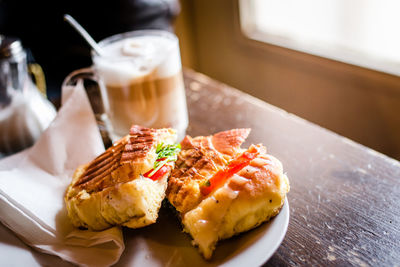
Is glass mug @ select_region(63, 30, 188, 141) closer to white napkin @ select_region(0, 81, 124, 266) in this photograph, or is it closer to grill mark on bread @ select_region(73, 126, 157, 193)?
white napkin @ select_region(0, 81, 124, 266)

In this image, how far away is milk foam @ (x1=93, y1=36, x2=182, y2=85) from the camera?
0.96 meters

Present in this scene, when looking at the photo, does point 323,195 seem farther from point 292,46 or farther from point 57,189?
point 292,46

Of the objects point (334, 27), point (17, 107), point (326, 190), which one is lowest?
point (334, 27)

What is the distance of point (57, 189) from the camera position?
0.80 m

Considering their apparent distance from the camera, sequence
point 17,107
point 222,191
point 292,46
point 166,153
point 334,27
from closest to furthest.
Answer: point 222,191 < point 166,153 < point 17,107 < point 334,27 < point 292,46

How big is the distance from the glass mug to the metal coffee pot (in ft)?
0.55

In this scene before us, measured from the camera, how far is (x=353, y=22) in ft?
6.09

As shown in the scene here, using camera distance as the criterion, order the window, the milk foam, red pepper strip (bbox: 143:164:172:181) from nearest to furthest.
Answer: red pepper strip (bbox: 143:164:172:181) < the milk foam < the window

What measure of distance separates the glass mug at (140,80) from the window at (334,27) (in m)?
1.16

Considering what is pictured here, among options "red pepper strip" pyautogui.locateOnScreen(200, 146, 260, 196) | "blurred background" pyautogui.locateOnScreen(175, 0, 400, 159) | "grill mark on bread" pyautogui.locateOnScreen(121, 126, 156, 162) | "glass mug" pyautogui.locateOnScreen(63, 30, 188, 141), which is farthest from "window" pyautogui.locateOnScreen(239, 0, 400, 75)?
"grill mark on bread" pyautogui.locateOnScreen(121, 126, 156, 162)

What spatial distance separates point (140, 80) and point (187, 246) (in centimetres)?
48

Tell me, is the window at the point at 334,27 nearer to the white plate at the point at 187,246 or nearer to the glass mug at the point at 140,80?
the glass mug at the point at 140,80

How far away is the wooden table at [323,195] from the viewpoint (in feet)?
2.13

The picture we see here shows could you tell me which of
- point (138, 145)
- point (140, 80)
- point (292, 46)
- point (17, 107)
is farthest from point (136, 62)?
point (292, 46)
